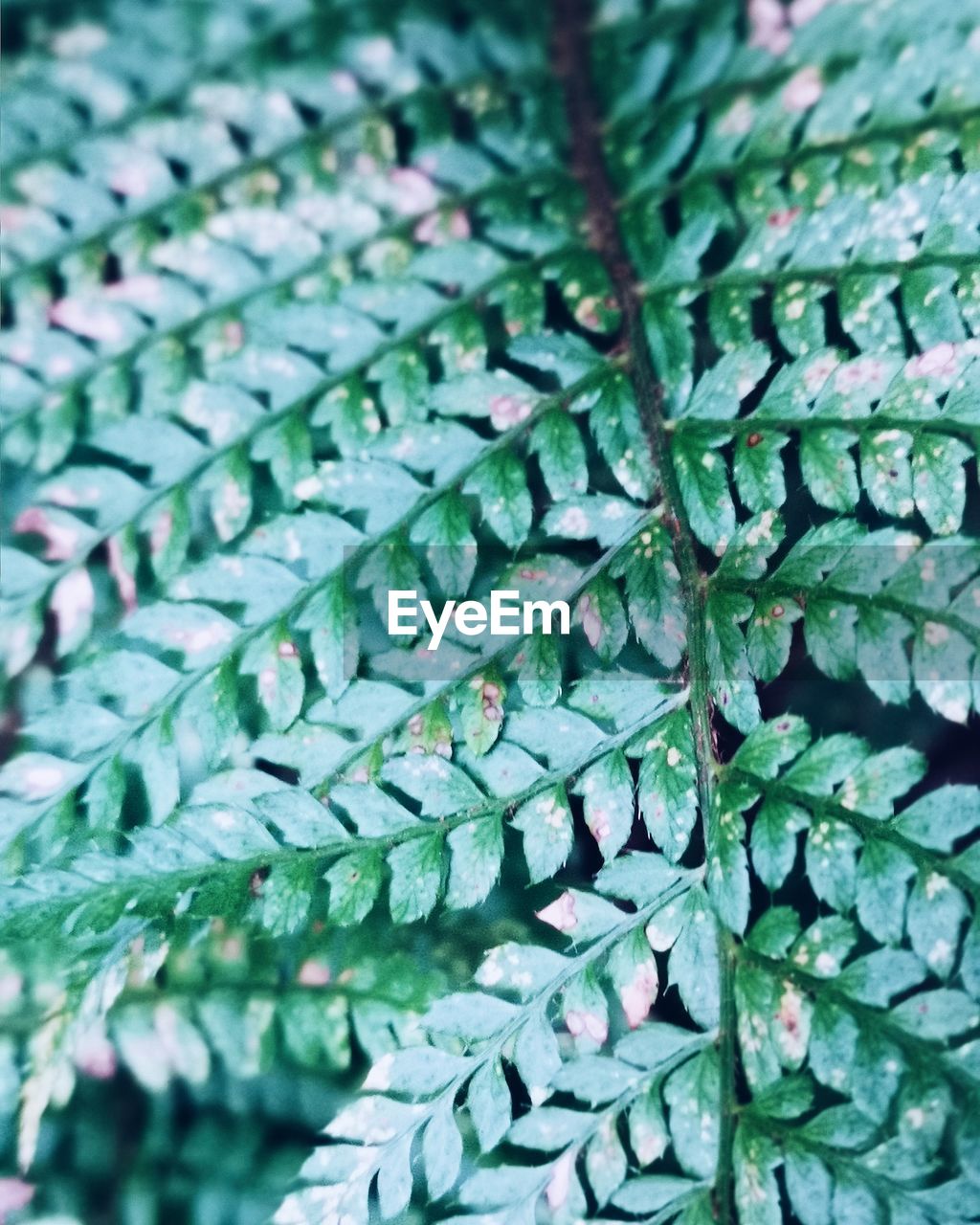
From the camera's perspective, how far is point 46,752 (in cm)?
113

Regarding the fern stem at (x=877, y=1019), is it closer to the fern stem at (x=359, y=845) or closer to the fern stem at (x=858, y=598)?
the fern stem at (x=359, y=845)

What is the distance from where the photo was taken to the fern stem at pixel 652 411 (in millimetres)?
962

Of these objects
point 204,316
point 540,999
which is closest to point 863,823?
point 540,999

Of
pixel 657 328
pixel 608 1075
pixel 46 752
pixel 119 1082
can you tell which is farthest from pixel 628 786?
pixel 119 1082

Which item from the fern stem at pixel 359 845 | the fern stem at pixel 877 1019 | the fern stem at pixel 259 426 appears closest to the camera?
the fern stem at pixel 877 1019

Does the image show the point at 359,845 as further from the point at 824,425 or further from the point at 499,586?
the point at 824,425

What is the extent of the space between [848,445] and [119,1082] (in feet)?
4.31

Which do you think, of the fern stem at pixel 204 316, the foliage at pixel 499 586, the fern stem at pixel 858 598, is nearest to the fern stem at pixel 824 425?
the foliage at pixel 499 586

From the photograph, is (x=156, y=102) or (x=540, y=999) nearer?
(x=540, y=999)

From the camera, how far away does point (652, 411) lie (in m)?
1.14

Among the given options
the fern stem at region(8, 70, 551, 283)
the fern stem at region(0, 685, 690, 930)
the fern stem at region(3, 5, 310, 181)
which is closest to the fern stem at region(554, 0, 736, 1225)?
the fern stem at region(0, 685, 690, 930)

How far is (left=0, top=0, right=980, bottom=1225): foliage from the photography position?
963 millimetres

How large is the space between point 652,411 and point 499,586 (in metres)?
0.28

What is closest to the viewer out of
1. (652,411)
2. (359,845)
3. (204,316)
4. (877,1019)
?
(877,1019)
